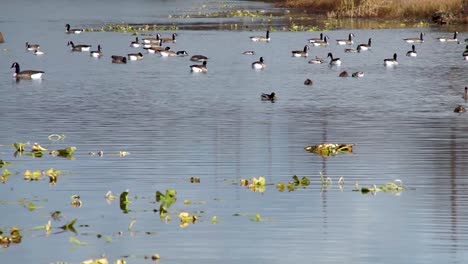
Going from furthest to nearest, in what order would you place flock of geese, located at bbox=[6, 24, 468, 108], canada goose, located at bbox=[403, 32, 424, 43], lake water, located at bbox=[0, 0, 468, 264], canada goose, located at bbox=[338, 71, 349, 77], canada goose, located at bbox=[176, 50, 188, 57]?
canada goose, located at bbox=[403, 32, 424, 43] → canada goose, located at bbox=[176, 50, 188, 57] → flock of geese, located at bbox=[6, 24, 468, 108] → canada goose, located at bbox=[338, 71, 349, 77] → lake water, located at bbox=[0, 0, 468, 264]

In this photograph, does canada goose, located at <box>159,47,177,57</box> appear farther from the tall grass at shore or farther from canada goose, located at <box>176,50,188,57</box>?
the tall grass at shore

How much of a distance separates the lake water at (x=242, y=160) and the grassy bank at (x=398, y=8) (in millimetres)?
32309

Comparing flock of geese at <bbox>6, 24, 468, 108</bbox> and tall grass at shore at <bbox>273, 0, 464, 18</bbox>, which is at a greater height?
tall grass at shore at <bbox>273, 0, 464, 18</bbox>

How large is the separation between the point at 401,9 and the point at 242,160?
72007 mm

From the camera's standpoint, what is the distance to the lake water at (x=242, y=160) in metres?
17.0

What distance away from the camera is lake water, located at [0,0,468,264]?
17047mm

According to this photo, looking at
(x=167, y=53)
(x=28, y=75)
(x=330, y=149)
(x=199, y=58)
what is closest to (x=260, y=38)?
(x=167, y=53)

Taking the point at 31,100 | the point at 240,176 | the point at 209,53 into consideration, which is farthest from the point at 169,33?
the point at 240,176

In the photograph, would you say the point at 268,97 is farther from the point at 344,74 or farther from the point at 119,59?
the point at 119,59

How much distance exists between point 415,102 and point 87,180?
1870 cm

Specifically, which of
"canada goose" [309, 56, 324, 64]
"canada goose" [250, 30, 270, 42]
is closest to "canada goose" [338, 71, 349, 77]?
"canada goose" [309, 56, 324, 64]

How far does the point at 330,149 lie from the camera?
26.2m

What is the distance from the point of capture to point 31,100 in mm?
40969

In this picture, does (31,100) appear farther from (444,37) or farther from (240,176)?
(444,37)
